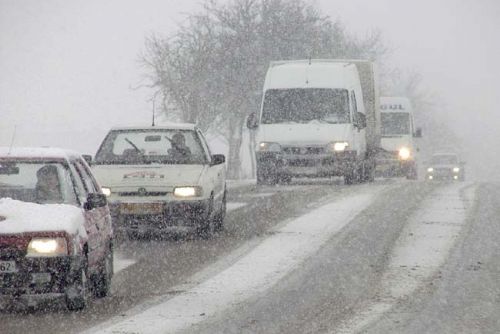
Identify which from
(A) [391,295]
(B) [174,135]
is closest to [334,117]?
(B) [174,135]

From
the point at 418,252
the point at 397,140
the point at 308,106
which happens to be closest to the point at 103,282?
the point at 418,252

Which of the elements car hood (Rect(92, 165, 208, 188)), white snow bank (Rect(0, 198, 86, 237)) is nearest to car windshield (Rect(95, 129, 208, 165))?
car hood (Rect(92, 165, 208, 188))

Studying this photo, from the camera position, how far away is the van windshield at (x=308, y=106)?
29703 millimetres

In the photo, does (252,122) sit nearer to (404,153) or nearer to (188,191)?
(188,191)

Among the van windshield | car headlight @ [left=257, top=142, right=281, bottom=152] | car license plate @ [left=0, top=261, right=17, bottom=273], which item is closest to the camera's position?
car license plate @ [left=0, top=261, right=17, bottom=273]

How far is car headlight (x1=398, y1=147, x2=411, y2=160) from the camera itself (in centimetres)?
4309

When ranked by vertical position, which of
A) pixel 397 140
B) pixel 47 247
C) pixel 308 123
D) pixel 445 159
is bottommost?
pixel 445 159

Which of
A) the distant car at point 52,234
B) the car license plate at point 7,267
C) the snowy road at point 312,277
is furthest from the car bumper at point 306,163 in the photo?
the car license plate at point 7,267

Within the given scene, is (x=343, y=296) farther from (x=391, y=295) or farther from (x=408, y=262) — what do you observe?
(x=408, y=262)

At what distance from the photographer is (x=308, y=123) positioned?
29656 mm

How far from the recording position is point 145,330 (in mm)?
9805

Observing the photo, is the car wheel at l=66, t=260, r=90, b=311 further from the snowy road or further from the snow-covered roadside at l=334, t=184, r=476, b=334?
the snow-covered roadside at l=334, t=184, r=476, b=334

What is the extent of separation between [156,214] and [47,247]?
6.59 meters

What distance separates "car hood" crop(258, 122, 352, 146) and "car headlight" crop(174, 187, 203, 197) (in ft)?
39.6
